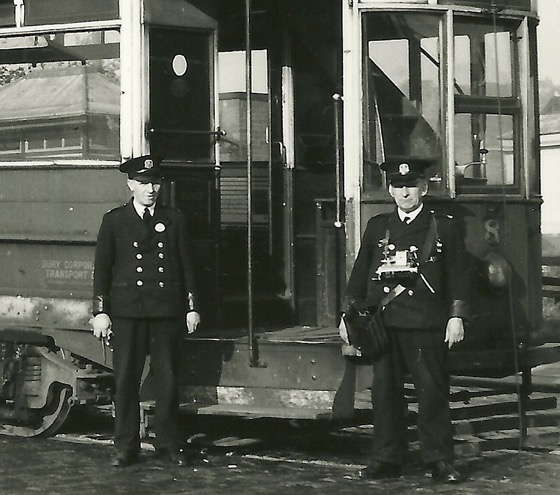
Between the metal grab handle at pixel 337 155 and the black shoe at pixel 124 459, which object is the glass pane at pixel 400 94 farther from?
the black shoe at pixel 124 459

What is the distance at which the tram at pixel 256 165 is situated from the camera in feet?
25.9

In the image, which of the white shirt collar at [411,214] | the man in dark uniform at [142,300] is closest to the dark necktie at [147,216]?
the man in dark uniform at [142,300]

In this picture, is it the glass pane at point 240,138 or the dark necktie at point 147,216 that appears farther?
the glass pane at point 240,138

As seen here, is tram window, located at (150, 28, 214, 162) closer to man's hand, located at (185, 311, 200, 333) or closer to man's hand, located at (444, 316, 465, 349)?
man's hand, located at (185, 311, 200, 333)

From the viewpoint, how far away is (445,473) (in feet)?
23.2

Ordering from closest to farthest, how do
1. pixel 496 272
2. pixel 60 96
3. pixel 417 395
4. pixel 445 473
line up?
pixel 445 473 < pixel 417 395 < pixel 496 272 < pixel 60 96

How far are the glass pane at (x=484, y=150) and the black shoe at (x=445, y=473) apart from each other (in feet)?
5.97

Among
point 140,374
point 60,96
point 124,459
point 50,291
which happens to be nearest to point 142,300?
point 140,374

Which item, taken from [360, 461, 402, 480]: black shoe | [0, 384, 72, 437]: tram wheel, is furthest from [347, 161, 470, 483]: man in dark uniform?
[0, 384, 72, 437]: tram wheel

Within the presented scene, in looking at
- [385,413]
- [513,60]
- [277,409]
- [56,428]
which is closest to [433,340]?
[385,413]

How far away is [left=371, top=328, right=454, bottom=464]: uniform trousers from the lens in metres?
7.13

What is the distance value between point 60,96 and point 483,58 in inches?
106

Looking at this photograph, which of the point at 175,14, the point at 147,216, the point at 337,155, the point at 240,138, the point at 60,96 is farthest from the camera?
the point at 240,138

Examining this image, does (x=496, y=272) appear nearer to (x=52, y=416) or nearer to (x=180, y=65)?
(x=180, y=65)
